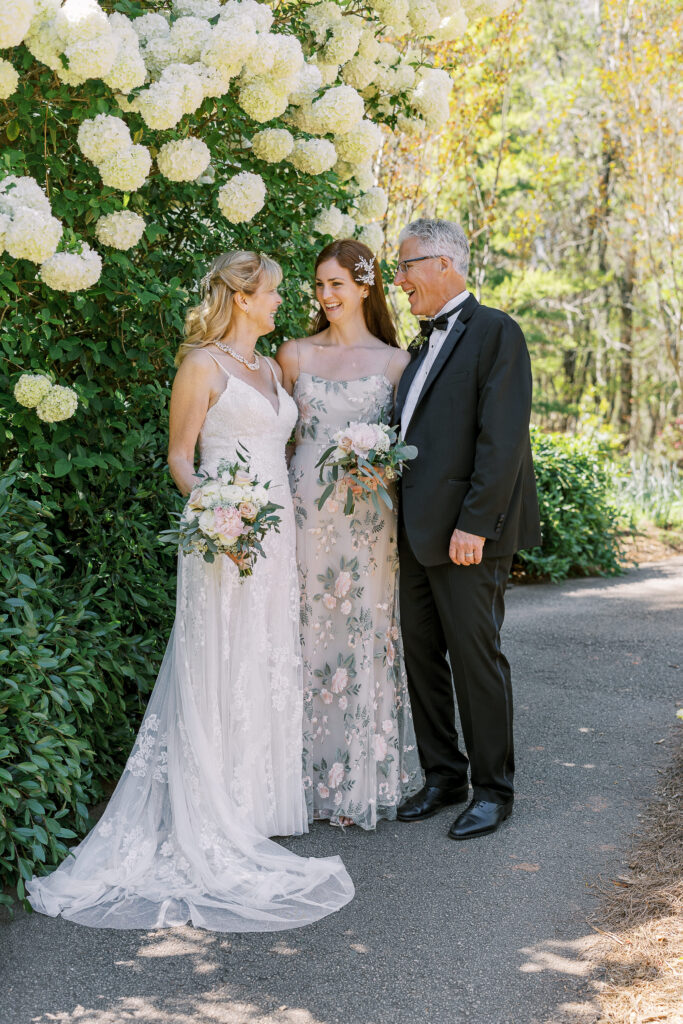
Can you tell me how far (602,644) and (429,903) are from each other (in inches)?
133

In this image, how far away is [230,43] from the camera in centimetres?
325

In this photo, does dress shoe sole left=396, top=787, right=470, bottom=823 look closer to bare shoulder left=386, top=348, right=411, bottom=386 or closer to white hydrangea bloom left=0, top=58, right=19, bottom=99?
bare shoulder left=386, top=348, right=411, bottom=386

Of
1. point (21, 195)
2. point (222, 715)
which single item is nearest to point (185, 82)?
point (21, 195)

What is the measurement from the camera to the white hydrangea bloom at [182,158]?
11.3 ft

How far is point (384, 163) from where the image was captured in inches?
332

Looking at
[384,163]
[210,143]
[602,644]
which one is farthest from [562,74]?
[210,143]

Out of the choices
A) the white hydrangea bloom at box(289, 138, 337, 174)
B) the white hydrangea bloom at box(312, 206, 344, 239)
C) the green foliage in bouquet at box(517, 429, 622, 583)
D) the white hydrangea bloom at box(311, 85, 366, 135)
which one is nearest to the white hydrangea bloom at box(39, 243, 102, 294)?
the white hydrangea bloom at box(289, 138, 337, 174)

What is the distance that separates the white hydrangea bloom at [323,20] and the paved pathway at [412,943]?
3270 mm

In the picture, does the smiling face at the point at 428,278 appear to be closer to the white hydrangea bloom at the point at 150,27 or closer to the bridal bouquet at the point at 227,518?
the bridal bouquet at the point at 227,518

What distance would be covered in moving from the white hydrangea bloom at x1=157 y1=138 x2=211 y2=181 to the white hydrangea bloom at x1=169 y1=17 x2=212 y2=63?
0.92 ft

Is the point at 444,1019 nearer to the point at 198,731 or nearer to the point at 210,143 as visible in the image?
the point at 198,731

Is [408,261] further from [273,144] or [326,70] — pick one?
[326,70]

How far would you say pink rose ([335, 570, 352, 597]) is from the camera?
3812mm

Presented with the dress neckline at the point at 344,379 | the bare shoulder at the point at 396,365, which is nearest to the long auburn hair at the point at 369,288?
the bare shoulder at the point at 396,365
